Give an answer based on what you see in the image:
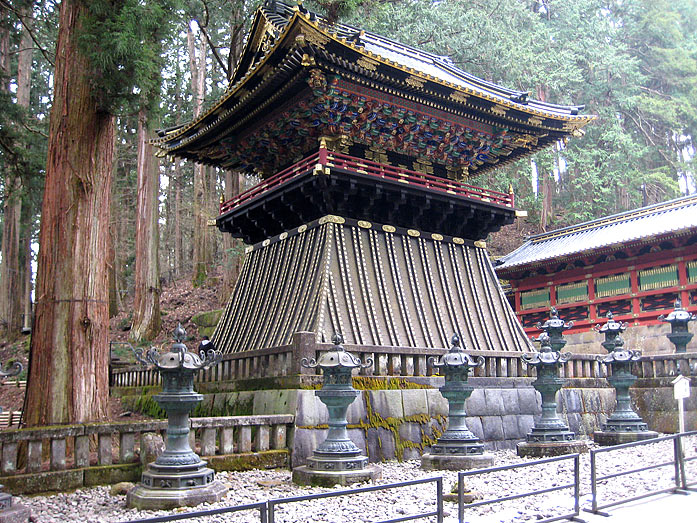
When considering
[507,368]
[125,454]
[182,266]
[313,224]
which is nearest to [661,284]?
[507,368]

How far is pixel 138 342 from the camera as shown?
20.8 meters

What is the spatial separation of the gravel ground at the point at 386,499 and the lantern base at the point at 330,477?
0.46ft

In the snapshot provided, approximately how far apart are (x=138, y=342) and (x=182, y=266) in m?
15.5

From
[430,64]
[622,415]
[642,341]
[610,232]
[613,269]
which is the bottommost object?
[622,415]

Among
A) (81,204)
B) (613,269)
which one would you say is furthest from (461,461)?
(613,269)

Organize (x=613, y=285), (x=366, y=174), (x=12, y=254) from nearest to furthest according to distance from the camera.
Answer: (x=366, y=174) → (x=613, y=285) → (x=12, y=254)

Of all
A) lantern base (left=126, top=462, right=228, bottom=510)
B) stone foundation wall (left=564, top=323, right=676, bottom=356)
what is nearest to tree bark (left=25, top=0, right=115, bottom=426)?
lantern base (left=126, top=462, right=228, bottom=510)

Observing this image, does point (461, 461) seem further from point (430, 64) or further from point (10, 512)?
point (430, 64)

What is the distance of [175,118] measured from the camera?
25219 millimetres

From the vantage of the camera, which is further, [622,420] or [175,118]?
[175,118]

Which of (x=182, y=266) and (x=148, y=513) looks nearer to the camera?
(x=148, y=513)

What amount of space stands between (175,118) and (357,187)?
47.2ft

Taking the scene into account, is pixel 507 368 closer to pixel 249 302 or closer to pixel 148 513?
pixel 249 302

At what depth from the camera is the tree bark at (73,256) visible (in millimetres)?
8945
